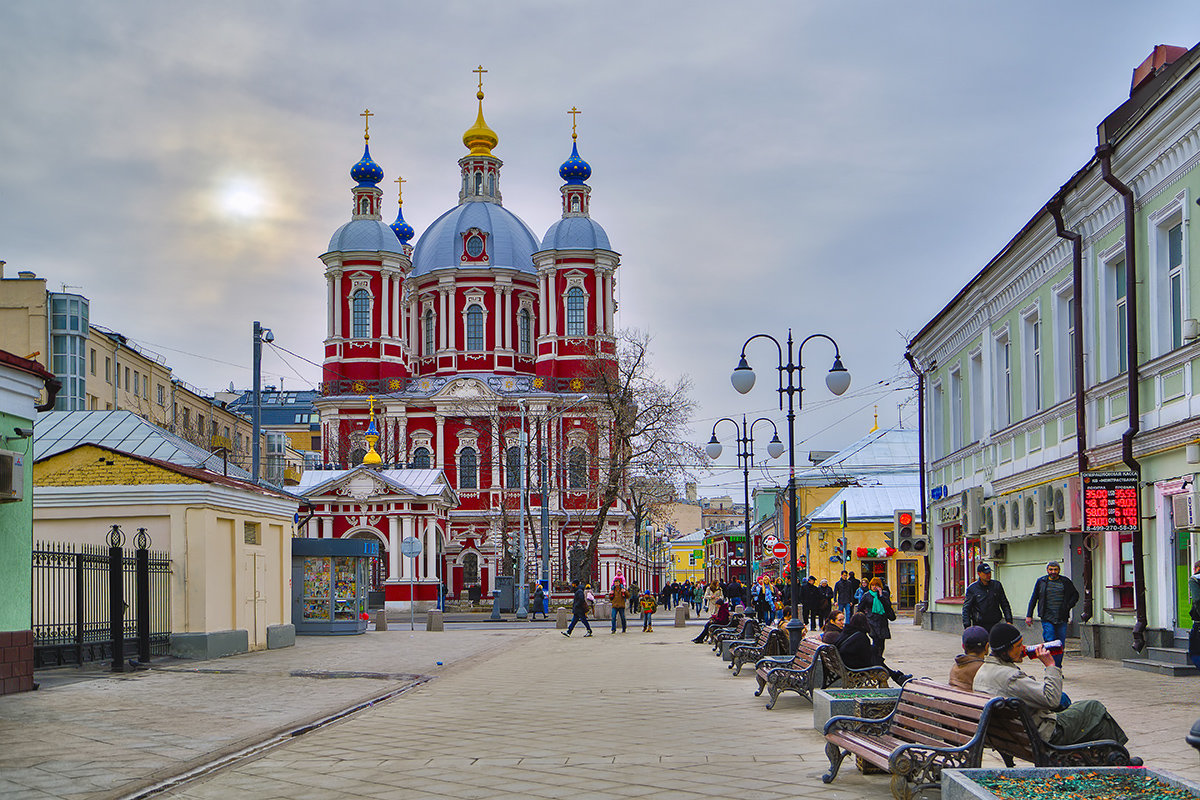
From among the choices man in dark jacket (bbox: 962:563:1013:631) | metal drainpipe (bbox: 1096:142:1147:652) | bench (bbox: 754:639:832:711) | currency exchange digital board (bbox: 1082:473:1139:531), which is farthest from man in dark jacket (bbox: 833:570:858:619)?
bench (bbox: 754:639:832:711)

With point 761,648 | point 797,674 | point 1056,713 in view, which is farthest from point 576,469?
point 1056,713

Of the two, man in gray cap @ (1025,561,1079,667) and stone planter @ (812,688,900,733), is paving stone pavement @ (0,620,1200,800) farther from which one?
man in gray cap @ (1025,561,1079,667)

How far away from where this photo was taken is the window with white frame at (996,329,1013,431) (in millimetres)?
27016

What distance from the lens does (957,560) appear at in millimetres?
32531

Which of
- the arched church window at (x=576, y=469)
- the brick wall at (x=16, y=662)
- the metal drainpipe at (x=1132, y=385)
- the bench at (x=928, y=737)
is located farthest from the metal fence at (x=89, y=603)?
the arched church window at (x=576, y=469)

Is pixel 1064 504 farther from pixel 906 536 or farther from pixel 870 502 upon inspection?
pixel 870 502

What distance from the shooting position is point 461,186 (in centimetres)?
8475

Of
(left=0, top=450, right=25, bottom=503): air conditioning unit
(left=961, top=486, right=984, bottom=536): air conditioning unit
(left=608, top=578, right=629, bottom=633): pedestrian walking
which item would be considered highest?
(left=0, top=450, right=25, bottom=503): air conditioning unit

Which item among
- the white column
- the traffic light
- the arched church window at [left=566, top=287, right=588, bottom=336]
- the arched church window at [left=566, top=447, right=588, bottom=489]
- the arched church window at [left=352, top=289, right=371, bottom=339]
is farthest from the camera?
the arched church window at [left=352, top=289, right=371, bottom=339]

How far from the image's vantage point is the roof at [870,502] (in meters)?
53.5

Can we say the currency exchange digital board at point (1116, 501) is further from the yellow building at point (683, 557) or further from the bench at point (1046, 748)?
the yellow building at point (683, 557)

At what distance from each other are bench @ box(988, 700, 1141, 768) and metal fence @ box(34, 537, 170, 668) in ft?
48.6

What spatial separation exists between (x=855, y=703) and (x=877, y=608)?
12.2 m

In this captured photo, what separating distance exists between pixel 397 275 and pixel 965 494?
52.4m
